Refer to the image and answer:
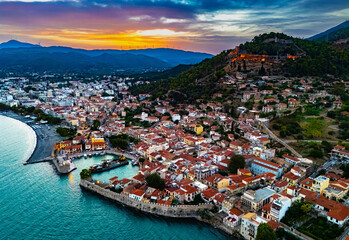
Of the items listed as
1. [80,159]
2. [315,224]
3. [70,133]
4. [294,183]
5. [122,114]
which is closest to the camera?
[315,224]

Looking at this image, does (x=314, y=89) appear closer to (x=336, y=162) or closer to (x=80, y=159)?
(x=336, y=162)

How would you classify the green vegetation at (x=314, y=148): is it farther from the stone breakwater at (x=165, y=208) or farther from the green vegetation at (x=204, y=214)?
the green vegetation at (x=204, y=214)

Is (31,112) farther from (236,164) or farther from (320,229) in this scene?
(320,229)

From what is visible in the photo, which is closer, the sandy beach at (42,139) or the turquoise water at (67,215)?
the turquoise water at (67,215)

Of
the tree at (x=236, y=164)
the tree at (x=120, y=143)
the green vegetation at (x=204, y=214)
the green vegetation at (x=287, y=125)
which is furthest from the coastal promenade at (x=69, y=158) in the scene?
the green vegetation at (x=287, y=125)

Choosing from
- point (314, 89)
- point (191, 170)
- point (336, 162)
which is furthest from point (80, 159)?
point (314, 89)

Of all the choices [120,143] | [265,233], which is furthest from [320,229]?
[120,143]

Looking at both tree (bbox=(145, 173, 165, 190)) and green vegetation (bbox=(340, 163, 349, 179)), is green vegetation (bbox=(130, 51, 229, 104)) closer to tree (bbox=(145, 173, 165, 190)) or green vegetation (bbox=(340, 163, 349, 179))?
green vegetation (bbox=(340, 163, 349, 179))
